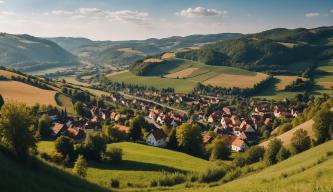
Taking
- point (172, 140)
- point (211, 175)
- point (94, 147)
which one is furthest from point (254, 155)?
point (94, 147)

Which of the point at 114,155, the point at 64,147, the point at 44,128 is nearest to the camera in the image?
the point at 64,147

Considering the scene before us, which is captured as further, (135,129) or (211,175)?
(135,129)

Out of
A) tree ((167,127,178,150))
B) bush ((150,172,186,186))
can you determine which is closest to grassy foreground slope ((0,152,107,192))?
bush ((150,172,186,186))

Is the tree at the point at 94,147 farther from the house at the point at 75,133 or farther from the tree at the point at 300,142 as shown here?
the tree at the point at 300,142

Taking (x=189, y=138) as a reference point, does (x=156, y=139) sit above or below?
below

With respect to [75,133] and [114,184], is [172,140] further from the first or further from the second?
[114,184]

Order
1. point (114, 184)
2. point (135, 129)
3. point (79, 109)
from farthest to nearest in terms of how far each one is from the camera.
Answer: point (79, 109) → point (135, 129) → point (114, 184)

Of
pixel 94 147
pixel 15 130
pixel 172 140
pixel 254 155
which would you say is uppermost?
pixel 15 130

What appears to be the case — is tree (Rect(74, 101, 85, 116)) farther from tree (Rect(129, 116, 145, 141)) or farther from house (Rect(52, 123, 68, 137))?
tree (Rect(129, 116, 145, 141))
